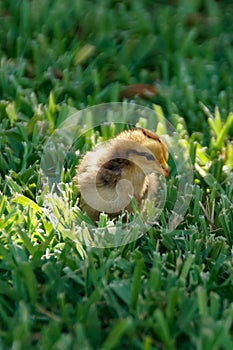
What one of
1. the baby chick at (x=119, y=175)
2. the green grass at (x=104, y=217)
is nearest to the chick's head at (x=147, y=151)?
the baby chick at (x=119, y=175)

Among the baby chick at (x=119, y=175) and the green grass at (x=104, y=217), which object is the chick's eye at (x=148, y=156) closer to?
the baby chick at (x=119, y=175)

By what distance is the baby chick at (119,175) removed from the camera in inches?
146

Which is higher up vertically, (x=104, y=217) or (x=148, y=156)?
(x=148, y=156)

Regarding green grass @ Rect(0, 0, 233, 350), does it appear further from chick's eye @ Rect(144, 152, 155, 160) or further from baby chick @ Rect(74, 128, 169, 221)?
chick's eye @ Rect(144, 152, 155, 160)

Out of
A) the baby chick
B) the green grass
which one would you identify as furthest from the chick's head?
the green grass

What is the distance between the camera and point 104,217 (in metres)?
3.59

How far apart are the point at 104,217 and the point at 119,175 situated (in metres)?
0.22

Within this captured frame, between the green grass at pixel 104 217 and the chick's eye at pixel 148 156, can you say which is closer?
the green grass at pixel 104 217

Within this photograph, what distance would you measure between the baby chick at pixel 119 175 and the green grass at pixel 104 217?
0.13 m

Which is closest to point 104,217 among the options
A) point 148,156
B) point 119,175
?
point 119,175

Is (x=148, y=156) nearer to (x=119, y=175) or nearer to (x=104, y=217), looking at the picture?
(x=119, y=175)

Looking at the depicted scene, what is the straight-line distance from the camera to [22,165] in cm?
421

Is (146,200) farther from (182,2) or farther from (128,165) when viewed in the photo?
(182,2)

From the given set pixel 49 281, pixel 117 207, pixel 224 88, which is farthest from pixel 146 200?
pixel 224 88
